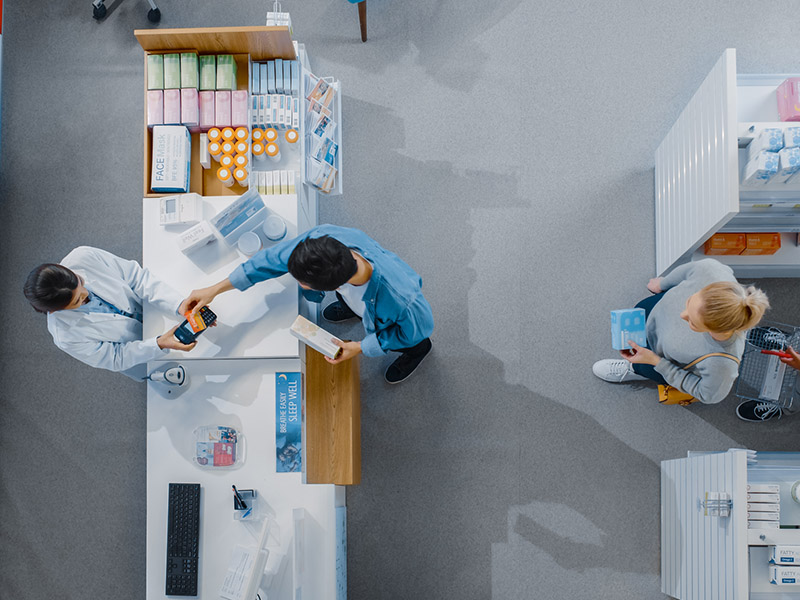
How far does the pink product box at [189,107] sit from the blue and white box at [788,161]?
2976 mm

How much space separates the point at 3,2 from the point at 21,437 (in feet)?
10.2

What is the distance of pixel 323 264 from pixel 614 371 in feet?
7.28

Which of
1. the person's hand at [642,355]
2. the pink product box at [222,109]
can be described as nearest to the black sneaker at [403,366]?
the person's hand at [642,355]

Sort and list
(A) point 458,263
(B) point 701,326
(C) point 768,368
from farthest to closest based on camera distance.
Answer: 1. (A) point 458,263
2. (C) point 768,368
3. (B) point 701,326

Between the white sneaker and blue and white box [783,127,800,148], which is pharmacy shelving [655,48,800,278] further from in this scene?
the white sneaker

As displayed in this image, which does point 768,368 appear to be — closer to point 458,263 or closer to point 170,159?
point 458,263

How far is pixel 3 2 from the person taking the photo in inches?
174

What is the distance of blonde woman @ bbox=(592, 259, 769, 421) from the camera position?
96.4 inches

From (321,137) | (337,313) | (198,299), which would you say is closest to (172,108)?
(321,137)

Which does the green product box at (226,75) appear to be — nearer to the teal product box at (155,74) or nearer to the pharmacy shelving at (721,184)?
the teal product box at (155,74)

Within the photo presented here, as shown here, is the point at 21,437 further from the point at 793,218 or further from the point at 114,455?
the point at 793,218

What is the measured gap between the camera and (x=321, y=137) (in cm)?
358

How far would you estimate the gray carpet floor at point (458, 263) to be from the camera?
3820mm

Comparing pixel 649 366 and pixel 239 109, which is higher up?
pixel 239 109
